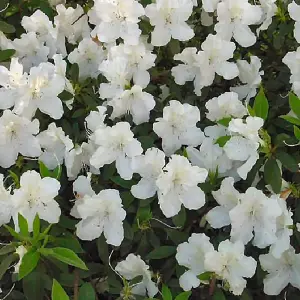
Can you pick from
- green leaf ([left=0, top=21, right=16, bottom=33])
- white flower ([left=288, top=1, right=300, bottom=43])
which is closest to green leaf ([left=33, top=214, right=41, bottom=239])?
green leaf ([left=0, top=21, right=16, bottom=33])

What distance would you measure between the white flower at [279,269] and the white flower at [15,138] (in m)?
0.62

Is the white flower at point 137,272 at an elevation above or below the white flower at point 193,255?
below

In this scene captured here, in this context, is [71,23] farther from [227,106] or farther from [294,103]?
[294,103]

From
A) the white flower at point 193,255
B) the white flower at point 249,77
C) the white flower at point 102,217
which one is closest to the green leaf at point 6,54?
the white flower at point 102,217

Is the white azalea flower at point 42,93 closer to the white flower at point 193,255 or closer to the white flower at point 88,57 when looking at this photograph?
the white flower at point 88,57

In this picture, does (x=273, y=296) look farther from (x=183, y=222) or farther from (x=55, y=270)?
(x=55, y=270)

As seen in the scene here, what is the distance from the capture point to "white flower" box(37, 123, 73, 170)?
1534 millimetres

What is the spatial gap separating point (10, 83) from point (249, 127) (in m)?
0.61

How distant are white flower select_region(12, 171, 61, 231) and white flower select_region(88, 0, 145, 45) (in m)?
0.48

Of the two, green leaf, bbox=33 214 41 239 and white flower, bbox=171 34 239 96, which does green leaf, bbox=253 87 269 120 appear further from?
green leaf, bbox=33 214 41 239

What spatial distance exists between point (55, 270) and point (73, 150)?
29 cm

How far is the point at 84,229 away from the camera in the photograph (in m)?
1.45

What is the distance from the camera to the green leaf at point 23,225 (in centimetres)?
133

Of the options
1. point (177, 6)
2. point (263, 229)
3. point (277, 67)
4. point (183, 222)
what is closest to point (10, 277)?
point (183, 222)
